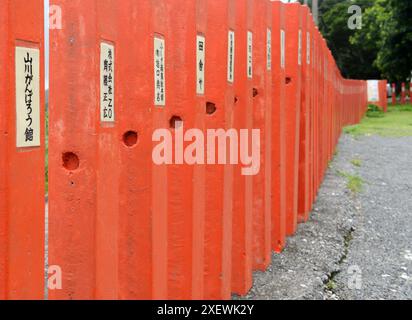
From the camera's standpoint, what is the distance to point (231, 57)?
3.43m

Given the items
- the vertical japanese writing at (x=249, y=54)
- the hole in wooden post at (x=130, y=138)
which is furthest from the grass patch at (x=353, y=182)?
the hole in wooden post at (x=130, y=138)

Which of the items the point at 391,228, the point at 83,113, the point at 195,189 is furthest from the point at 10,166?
the point at 391,228

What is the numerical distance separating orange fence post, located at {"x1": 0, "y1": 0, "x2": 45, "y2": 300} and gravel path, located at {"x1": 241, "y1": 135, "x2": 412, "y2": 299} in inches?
83.4

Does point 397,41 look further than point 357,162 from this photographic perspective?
Yes

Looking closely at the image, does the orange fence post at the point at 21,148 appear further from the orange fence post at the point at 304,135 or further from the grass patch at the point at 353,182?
the grass patch at the point at 353,182

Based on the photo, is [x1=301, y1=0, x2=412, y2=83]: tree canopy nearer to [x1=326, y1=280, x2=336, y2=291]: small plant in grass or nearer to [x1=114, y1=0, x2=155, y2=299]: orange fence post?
[x1=326, y1=280, x2=336, y2=291]: small plant in grass

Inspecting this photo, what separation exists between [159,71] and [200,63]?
0.45 m

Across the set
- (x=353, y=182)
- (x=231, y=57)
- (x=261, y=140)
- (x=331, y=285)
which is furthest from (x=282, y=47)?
(x=353, y=182)

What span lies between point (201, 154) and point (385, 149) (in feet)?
35.9

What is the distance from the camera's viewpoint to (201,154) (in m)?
3.04

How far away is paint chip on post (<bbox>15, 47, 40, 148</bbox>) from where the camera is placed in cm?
183

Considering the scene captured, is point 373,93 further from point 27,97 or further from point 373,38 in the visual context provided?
point 27,97

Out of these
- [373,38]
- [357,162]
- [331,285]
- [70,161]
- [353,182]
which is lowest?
[331,285]

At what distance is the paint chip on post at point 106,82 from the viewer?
7.41 ft
